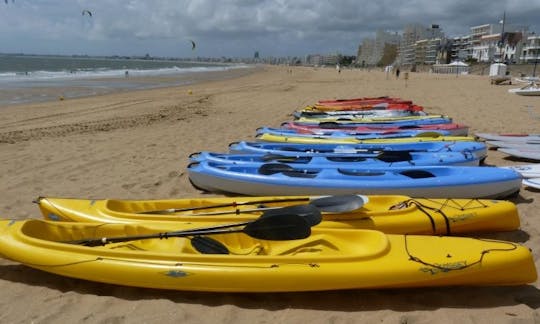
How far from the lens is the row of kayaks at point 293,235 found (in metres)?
2.62

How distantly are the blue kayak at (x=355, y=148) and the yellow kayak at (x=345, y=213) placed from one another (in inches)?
70.7

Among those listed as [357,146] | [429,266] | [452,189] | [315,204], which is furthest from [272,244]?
[357,146]

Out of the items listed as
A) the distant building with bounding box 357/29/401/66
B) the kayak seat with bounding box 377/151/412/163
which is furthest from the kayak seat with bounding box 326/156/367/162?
the distant building with bounding box 357/29/401/66

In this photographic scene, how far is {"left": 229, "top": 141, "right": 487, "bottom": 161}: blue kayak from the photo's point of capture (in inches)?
218

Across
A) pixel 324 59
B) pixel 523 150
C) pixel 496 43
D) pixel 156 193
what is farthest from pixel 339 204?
pixel 324 59

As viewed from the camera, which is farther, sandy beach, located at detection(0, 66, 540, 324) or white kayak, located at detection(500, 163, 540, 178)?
white kayak, located at detection(500, 163, 540, 178)

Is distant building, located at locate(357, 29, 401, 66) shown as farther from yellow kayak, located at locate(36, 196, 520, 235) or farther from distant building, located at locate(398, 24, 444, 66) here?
yellow kayak, located at locate(36, 196, 520, 235)

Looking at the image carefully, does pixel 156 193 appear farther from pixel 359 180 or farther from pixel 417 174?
pixel 417 174

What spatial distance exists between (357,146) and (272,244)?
3.03m

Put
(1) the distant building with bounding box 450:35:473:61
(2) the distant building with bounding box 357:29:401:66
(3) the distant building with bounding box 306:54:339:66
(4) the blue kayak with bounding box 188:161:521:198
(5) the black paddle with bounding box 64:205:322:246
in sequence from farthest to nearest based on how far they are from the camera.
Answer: (3) the distant building with bounding box 306:54:339:66 < (2) the distant building with bounding box 357:29:401:66 < (1) the distant building with bounding box 450:35:473:61 < (4) the blue kayak with bounding box 188:161:521:198 < (5) the black paddle with bounding box 64:205:322:246

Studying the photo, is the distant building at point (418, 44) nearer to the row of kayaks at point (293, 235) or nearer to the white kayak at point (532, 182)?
the white kayak at point (532, 182)

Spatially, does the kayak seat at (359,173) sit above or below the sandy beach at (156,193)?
above

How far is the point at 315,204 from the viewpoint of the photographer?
342cm

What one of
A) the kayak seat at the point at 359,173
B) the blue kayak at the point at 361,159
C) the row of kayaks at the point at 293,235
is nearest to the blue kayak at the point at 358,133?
the blue kayak at the point at 361,159
